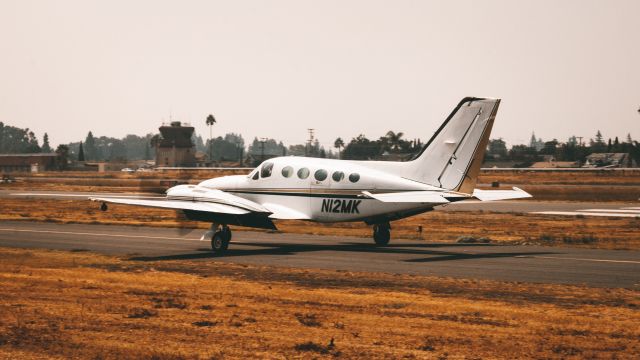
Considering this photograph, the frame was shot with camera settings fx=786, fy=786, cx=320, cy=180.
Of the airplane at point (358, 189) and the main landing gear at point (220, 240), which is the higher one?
the airplane at point (358, 189)

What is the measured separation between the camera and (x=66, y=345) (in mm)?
13695

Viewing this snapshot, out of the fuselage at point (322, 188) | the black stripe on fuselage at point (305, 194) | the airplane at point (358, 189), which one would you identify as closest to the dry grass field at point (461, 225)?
the black stripe on fuselage at point (305, 194)

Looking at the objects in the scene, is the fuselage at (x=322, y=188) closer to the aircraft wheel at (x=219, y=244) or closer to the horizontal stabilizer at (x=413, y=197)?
the horizontal stabilizer at (x=413, y=197)

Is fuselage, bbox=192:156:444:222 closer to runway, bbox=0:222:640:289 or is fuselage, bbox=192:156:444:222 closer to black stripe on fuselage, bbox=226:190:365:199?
black stripe on fuselage, bbox=226:190:365:199

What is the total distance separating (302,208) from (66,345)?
1672cm

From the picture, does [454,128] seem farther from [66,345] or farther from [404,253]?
[66,345]

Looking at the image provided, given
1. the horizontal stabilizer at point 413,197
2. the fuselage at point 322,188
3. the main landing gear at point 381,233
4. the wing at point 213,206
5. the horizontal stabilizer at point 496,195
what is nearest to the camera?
the horizontal stabilizer at point 413,197

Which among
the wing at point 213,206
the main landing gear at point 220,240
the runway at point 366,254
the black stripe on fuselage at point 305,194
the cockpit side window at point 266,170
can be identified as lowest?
the runway at point 366,254

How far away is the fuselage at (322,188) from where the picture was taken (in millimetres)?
28469

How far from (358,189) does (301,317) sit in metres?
12.7

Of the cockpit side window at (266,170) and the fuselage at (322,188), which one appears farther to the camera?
the cockpit side window at (266,170)

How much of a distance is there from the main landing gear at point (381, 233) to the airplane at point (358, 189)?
402 millimetres

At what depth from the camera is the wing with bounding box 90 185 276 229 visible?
28781 millimetres

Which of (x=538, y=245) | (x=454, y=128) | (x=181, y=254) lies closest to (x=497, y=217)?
(x=538, y=245)
